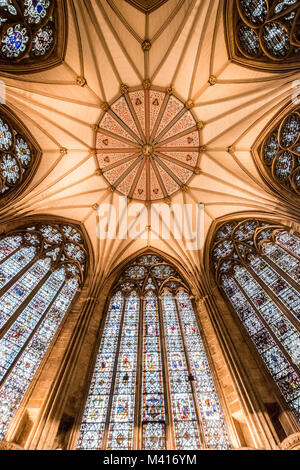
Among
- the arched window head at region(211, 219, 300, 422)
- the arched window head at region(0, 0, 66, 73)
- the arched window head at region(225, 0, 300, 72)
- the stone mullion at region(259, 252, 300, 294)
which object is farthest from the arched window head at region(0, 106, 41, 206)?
the stone mullion at region(259, 252, 300, 294)

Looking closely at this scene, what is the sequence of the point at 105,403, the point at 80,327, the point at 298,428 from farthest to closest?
1. the point at 80,327
2. the point at 105,403
3. the point at 298,428

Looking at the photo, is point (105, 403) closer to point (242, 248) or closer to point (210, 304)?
point (210, 304)

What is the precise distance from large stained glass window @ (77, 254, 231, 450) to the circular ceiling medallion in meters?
5.87

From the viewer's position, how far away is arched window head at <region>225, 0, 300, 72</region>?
823 centimetres

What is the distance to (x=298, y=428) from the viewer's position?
6348mm

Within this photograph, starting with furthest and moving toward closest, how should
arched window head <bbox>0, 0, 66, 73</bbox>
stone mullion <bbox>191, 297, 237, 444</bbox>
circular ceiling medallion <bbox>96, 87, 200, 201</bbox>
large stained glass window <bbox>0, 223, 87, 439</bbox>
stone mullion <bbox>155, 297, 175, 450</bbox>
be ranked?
circular ceiling medallion <bbox>96, 87, 200, 201</bbox>
arched window head <bbox>0, 0, 66, 73</bbox>
large stained glass window <bbox>0, 223, 87, 439</bbox>
stone mullion <bbox>191, 297, 237, 444</bbox>
stone mullion <bbox>155, 297, 175, 450</bbox>

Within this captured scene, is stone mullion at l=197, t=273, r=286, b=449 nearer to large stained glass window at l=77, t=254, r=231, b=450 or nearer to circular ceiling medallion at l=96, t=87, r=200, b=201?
large stained glass window at l=77, t=254, r=231, b=450

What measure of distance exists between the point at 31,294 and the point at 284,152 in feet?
36.9

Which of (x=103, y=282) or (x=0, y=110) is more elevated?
(x=0, y=110)

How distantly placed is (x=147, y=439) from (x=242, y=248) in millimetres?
8370

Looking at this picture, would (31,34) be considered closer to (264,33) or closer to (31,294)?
(264,33)

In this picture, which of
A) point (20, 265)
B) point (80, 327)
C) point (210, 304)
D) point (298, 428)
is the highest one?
point (20, 265)

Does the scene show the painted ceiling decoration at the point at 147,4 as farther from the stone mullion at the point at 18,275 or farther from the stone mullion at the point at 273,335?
the stone mullion at the point at 273,335

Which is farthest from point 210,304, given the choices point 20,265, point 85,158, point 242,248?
point 85,158
